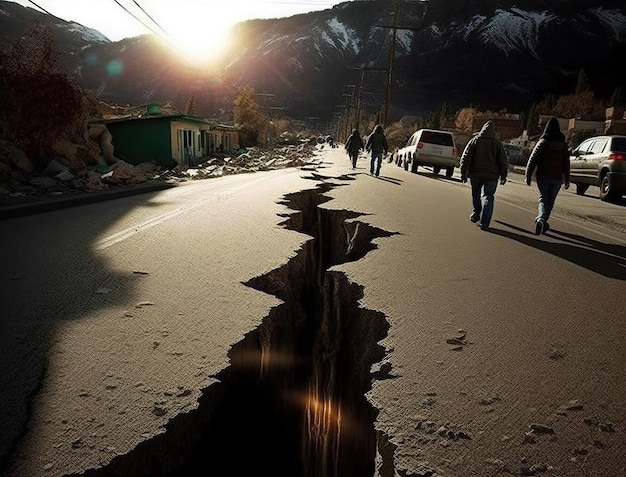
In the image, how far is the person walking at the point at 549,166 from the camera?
6469 millimetres

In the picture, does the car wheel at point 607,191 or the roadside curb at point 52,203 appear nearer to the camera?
the roadside curb at point 52,203

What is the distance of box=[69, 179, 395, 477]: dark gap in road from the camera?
1.93m

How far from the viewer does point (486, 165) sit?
22.1ft

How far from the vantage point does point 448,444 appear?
1761 mm

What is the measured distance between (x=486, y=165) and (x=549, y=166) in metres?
0.83

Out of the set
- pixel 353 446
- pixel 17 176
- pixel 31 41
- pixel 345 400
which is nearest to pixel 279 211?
pixel 345 400

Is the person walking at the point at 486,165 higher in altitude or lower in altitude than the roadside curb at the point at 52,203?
higher

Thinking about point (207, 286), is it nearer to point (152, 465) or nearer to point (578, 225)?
point (152, 465)

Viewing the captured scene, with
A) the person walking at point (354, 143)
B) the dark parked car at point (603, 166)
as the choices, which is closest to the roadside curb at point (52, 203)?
the person walking at point (354, 143)

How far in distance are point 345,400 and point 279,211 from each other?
4.81m

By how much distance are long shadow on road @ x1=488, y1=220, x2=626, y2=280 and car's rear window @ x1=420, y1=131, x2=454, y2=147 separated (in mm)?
11631

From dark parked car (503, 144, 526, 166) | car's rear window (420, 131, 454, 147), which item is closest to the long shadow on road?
car's rear window (420, 131, 454, 147)

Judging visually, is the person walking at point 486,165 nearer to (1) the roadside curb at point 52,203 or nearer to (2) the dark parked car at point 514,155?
(1) the roadside curb at point 52,203

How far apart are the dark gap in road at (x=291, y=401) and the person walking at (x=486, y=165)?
10.7ft
